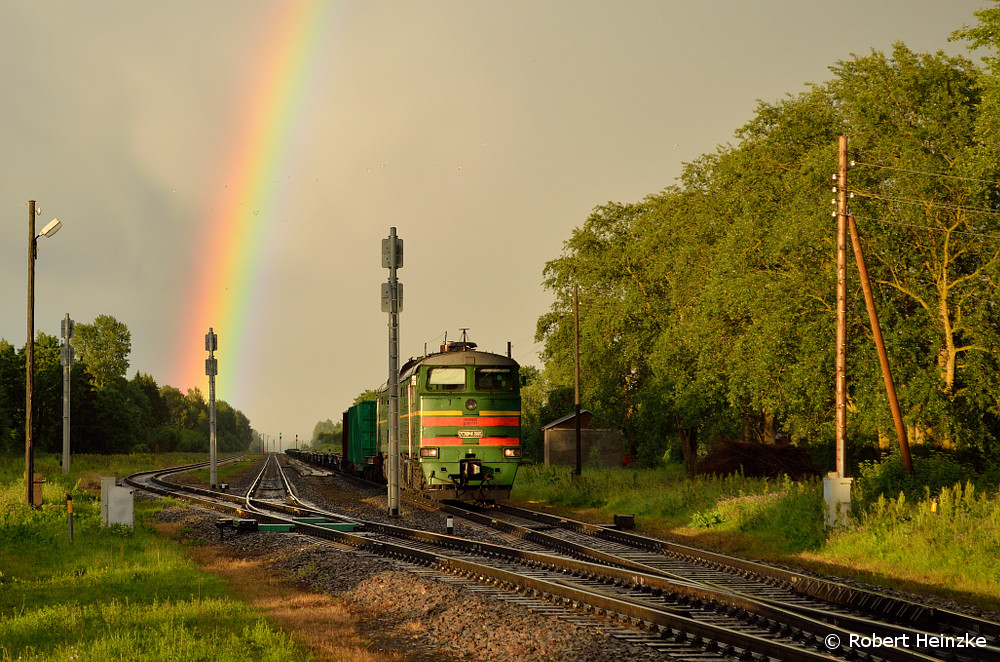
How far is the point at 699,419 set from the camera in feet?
149

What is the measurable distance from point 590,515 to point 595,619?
17.8m

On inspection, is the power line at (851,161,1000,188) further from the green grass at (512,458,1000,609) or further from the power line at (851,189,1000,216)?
the green grass at (512,458,1000,609)

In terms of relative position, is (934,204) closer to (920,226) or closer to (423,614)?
(920,226)

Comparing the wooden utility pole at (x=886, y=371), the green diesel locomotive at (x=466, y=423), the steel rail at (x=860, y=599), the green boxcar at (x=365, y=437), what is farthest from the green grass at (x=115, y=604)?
the green boxcar at (x=365, y=437)

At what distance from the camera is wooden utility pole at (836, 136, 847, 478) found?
20750 mm

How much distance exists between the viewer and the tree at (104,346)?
149m

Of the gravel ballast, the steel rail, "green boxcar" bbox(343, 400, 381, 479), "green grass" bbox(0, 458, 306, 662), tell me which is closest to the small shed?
"green boxcar" bbox(343, 400, 381, 479)

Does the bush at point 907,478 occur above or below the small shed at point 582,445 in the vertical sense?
above

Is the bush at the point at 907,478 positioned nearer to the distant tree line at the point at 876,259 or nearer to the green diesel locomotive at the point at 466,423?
the distant tree line at the point at 876,259

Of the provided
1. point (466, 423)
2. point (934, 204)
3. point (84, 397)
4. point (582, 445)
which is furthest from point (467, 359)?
point (84, 397)

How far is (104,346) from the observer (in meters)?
150

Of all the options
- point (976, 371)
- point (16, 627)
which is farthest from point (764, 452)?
point (16, 627)

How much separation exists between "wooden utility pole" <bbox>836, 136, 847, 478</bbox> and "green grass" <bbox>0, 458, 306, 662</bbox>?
1353cm

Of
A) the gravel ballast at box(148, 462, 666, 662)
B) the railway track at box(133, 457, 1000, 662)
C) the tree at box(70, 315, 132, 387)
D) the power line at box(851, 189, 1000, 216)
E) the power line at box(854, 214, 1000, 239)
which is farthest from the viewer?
the tree at box(70, 315, 132, 387)
